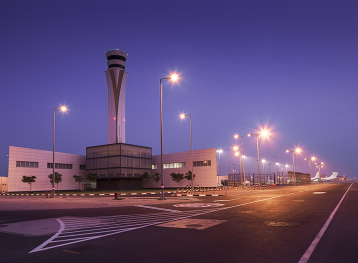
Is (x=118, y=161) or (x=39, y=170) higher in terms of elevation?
(x=118, y=161)

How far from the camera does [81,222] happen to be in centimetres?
1128

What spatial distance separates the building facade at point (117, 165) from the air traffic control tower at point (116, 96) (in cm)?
2523

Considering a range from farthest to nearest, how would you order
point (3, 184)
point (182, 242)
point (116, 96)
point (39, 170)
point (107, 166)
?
1. point (116, 96)
2. point (107, 166)
3. point (39, 170)
4. point (3, 184)
5. point (182, 242)

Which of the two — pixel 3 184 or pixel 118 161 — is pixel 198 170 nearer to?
pixel 118 161

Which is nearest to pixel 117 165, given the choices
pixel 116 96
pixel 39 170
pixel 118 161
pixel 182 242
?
pixel 118 161

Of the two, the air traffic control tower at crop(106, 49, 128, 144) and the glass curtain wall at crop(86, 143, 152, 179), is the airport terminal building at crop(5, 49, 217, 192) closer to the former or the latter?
the glass curtain wall at crop(86, 143, 152, 179)

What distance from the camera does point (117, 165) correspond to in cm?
6619

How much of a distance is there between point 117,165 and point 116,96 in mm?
40722

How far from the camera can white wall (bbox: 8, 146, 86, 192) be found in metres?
60.2

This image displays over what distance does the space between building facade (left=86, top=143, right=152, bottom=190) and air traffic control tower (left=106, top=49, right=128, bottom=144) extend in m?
25.2

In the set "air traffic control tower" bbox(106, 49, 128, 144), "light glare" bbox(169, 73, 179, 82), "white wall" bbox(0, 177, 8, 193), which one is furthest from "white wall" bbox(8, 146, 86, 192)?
"light glare" bbox(169, 73, 179, 82)

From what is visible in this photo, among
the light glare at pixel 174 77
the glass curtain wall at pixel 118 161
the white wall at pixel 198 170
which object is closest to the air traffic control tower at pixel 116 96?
the glass curtain wall at pixel 118 161

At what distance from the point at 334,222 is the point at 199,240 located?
6090mm

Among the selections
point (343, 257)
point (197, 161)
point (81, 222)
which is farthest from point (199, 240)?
point (197, 161)
